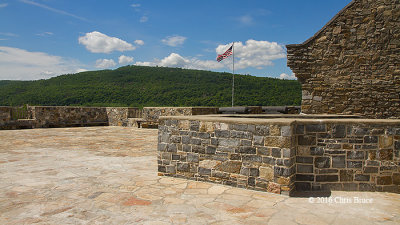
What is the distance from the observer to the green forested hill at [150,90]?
143 ft

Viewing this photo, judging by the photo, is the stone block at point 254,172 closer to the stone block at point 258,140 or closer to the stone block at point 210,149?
the stone block at point 258,140

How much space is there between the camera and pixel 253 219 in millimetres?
3107

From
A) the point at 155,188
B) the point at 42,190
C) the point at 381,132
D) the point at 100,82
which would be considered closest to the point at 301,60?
the point at 381,132

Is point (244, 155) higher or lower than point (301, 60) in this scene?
lower

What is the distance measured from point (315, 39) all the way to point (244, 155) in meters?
6.10

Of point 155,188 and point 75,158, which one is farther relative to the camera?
point 75,158

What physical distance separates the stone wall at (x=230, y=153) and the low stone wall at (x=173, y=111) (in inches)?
252

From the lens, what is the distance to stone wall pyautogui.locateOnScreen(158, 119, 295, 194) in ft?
13.0

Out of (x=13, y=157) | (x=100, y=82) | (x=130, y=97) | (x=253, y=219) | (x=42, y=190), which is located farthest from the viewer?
(x=100, y=82)

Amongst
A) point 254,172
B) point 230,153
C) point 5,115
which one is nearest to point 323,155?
point 254,172

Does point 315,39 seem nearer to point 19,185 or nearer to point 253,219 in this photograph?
point 253,219

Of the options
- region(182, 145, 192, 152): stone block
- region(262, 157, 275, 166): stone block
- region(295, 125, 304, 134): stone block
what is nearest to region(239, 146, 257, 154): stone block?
region(262, 157, 275, 166): stone block

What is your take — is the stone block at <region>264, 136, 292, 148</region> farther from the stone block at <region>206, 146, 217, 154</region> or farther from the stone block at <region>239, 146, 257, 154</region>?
→ the stone block at <region>206, 146, 217, 154</region>

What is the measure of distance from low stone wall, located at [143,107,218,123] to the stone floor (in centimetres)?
613
